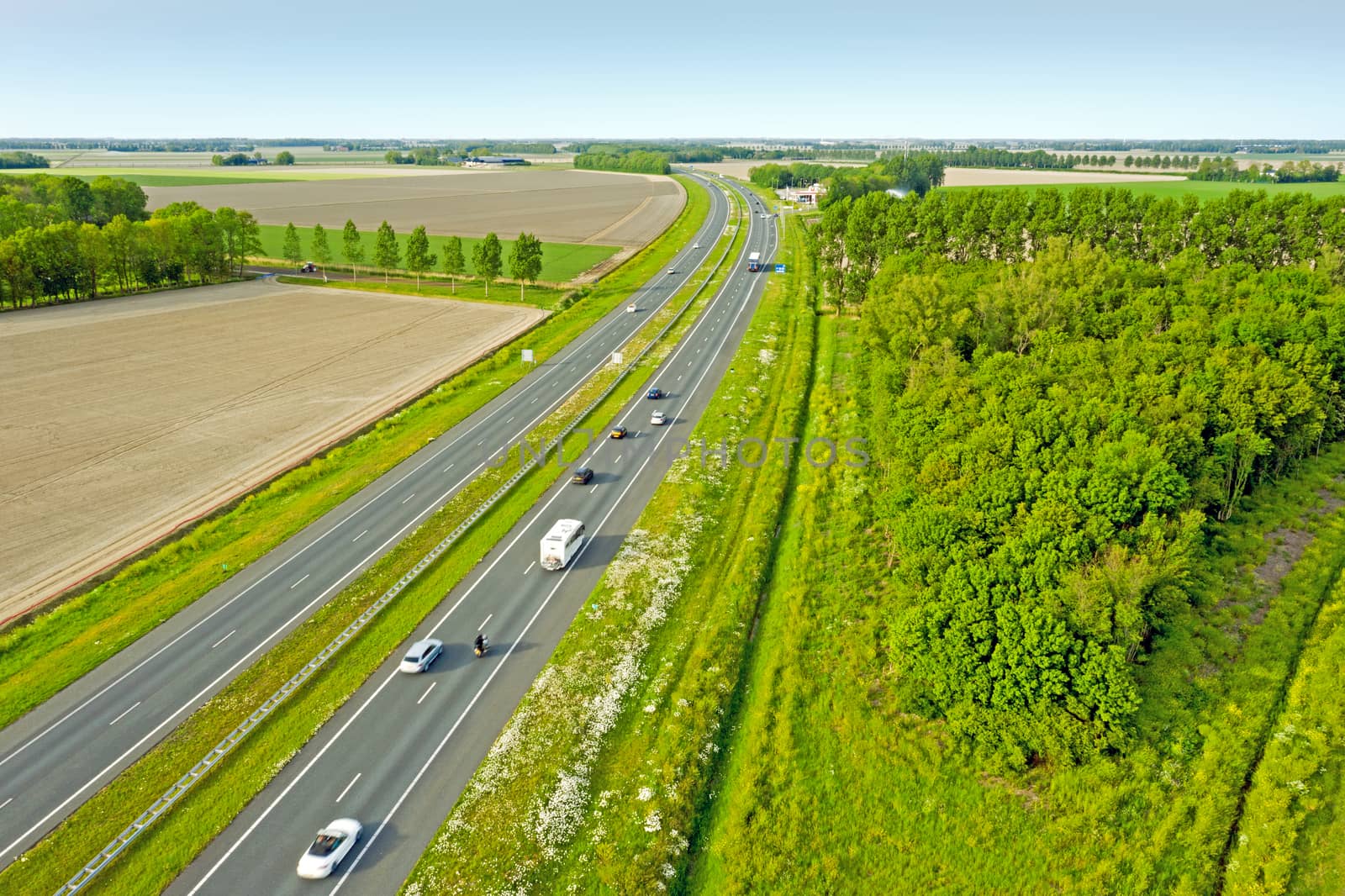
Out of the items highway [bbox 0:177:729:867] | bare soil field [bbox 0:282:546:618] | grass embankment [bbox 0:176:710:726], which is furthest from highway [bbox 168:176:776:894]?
bare soil field [bbox 0:282:546:618]

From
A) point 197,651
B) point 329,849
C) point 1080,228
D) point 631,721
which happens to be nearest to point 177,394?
point 197,651

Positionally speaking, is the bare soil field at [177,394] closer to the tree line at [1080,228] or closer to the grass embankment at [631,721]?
the grass embankment at [631,721]

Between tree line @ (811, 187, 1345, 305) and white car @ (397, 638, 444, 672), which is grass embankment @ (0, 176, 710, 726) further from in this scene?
tree line @ (811, 187, 1345, 305)

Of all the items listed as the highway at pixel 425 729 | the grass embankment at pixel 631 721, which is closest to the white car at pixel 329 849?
the highway at pixel 425 729

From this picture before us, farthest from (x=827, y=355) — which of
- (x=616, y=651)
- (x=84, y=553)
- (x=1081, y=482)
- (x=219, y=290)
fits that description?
(x=219, y=290)

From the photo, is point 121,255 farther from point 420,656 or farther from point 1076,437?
point 1076,437
